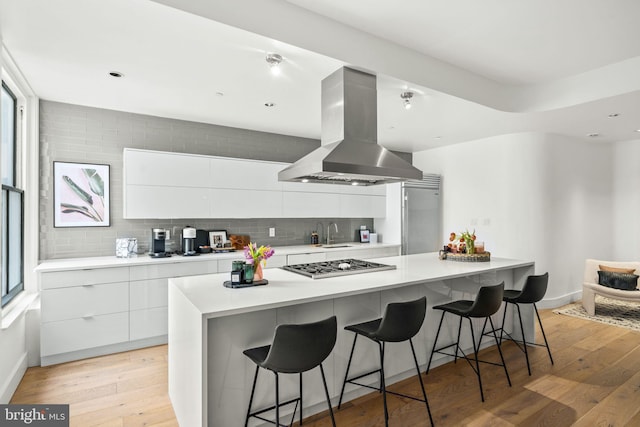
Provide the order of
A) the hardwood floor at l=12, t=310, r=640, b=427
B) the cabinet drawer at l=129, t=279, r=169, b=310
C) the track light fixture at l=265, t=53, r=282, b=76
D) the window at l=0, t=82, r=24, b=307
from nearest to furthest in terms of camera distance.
Answer: the hardwood floor at l=12, t=310, r=640, b=427 < the track light fixture at l=265, t=53, r=282, b=76 < the window at l=0, t=82, r=24, b=307 < the cabinet drawer at l=129, t=279, r=169, b=310

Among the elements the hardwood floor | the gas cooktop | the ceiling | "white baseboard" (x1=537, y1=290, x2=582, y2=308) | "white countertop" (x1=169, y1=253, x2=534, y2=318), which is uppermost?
the ceiling

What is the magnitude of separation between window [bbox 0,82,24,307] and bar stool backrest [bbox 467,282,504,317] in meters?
3.84

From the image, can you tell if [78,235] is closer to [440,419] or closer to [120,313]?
[120,313]

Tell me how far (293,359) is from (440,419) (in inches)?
51.8

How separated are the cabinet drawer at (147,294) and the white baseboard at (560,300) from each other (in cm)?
501

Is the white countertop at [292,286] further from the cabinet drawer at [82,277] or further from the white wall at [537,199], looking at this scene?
the white wall at [537,199]

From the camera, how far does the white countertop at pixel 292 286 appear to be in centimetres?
201

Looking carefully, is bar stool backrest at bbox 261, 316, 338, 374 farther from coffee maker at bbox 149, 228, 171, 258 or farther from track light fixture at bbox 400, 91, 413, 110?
coffee maker at bbox 149, 228, 171, 258

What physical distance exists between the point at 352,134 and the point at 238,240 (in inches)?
96.8

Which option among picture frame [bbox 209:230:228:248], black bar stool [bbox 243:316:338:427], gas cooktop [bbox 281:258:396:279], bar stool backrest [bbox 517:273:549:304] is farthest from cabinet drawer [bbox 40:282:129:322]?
bar stool backrest [bbox 517:273:549:304]

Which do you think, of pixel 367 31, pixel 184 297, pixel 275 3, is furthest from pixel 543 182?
pixel 184 297

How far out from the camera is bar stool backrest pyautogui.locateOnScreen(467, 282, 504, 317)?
2773mm

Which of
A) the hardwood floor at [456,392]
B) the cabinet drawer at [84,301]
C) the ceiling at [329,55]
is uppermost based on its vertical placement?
the ceiling at [329,55]

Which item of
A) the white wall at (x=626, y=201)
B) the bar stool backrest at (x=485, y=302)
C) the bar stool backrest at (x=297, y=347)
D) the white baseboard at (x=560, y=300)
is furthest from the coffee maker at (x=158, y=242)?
the white wall at (x=626, y=201)
